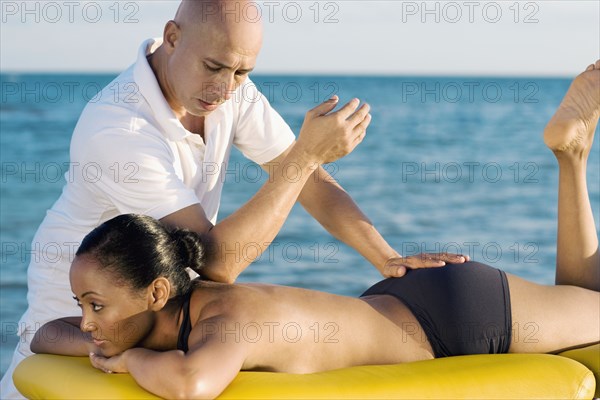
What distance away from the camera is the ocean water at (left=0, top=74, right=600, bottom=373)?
20.9 ft

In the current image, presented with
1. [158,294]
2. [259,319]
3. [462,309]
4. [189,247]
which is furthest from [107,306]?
[462,309]

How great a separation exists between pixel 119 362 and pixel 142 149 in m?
0.55

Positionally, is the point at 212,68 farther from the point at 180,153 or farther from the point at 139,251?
the point at 139,251

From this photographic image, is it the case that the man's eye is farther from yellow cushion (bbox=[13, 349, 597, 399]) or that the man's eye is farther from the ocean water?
yellow cushion (bbox=[13, 349, 597, 399])

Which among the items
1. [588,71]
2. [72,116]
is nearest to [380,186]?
[588,71]

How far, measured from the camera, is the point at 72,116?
1927 cm

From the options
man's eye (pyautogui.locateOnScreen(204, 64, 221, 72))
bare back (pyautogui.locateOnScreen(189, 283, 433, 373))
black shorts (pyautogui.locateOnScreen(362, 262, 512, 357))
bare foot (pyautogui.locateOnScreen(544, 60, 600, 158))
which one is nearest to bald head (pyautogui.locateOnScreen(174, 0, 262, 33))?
man's eye (pyautogui.locateOnScreen(204, 64, 221, 72))

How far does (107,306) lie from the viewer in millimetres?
2217

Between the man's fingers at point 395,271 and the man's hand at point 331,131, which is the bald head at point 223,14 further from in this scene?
the man's fingers at point 395,271

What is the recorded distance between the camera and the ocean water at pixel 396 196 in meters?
6.36

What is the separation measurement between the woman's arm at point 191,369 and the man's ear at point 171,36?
860 millimetres

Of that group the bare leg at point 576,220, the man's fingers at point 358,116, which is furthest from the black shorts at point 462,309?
the man's fingers at point 358,116

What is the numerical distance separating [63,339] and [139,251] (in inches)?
14.0

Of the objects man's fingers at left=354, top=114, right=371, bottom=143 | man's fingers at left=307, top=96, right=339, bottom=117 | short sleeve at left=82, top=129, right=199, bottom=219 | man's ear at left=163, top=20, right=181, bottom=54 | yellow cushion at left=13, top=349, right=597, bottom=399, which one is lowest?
yellow cushion at left=13, top=349, right=597, bottom=399
